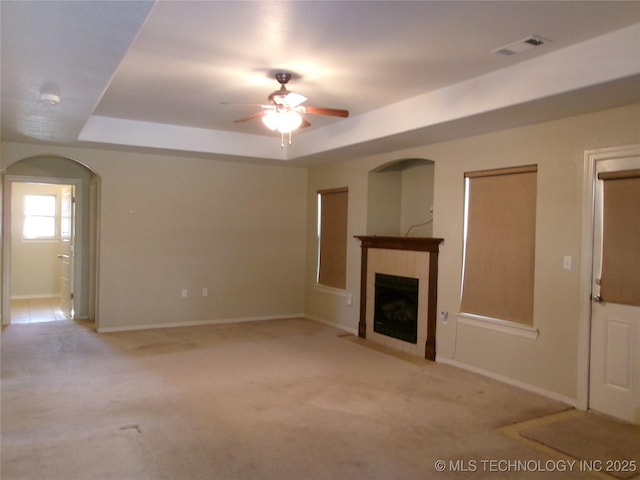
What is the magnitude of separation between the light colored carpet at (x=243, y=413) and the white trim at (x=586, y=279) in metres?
0.25

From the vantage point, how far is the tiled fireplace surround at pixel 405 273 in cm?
523

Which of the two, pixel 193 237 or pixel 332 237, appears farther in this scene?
pixel 332 237

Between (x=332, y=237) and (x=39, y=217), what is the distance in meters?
5.84

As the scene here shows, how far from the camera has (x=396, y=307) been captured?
5.80 metres

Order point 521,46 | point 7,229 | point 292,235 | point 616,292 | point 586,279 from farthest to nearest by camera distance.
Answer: point 292,235 → point 7,229 → point 586,279 → point 616,292 → point 521,46

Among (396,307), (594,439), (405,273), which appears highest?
(405,273)

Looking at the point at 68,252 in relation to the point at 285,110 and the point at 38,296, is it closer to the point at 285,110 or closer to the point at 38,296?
the point at 38,296

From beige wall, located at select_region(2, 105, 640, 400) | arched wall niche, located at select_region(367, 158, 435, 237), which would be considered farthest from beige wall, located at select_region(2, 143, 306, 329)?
arched wall niche, located at select_region(367, 158, 435, 237)

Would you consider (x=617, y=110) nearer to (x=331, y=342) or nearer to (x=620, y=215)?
(x=620, y=215)

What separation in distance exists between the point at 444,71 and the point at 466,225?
5.69 feet

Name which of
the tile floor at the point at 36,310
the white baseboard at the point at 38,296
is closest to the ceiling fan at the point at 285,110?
the tile floor at the point at 36,310

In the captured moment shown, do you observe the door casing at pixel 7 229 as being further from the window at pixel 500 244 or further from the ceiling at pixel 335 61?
the window at pixel 500 244

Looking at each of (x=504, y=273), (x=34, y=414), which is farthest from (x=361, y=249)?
(x=34, y=414)

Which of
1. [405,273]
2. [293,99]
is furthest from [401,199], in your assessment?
[293,99]
